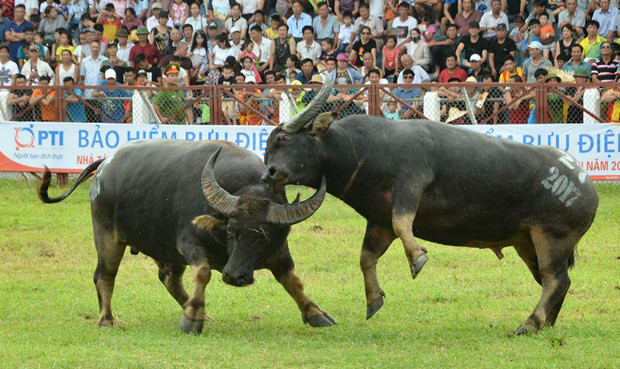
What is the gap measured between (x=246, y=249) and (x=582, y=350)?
2.79 meters

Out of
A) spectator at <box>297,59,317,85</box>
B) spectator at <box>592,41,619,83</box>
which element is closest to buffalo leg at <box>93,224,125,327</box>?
spectator at <box>297,59,317,85</box>

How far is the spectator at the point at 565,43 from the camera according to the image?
2088 cm

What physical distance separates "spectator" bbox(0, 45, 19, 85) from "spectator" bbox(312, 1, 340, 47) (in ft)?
19.6

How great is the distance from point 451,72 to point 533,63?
152 centimetres

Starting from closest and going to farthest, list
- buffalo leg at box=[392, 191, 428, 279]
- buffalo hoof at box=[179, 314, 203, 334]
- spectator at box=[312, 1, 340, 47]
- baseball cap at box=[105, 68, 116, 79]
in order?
buffalo leg at box=[392, 191, 428, 279], buffalo hoof at box=[179, 314, 203, 334], baseball cap at box=[105, 68, 116, 79], spectator at box=[312, 1, 340, 47]

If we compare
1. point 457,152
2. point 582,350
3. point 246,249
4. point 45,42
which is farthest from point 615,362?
point 45,42

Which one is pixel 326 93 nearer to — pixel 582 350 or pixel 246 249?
pixel 246 249

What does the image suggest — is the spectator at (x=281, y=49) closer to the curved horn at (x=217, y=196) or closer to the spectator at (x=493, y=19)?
the spectator at (x=493, y=19)

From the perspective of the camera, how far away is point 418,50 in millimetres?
22484

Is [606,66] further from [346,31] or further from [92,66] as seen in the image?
[92,66]

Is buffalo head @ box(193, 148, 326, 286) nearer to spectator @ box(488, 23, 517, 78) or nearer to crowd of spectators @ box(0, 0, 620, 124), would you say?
crowd of spectators @ box(0, 0, 620, 124)

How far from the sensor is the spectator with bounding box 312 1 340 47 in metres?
23.9

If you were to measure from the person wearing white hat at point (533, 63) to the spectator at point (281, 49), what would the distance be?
16.0ft

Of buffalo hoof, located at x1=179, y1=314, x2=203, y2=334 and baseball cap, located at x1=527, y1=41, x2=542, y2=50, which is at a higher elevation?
baseball cap, located at x1=527, y1=41, x2=542, y2=50
